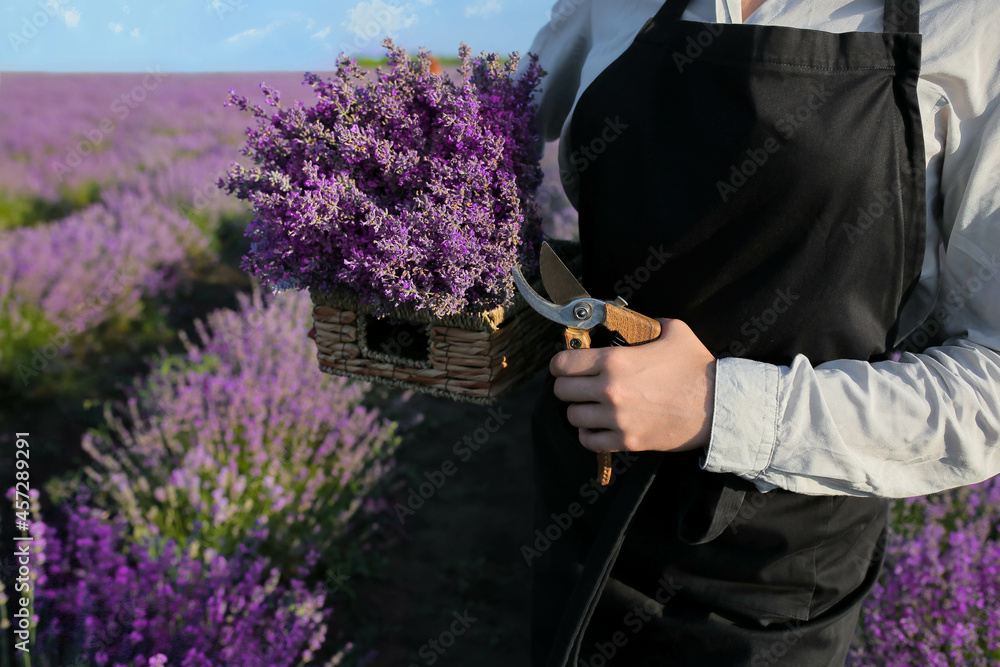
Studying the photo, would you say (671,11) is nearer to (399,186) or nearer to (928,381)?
(399,186)

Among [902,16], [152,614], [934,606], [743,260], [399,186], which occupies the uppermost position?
[902,16]

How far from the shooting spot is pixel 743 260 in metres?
1.00

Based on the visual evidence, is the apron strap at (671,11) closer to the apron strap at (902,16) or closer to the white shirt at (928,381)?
the white shirt at (928,381)

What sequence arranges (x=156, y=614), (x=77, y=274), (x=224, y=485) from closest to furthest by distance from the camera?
(x=156, y=614) → (x=224, y=485) → (x=77, y=274)

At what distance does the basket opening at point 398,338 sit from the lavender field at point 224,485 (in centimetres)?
43

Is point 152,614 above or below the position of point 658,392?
below

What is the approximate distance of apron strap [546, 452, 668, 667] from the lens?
105 centimetres

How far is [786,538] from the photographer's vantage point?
107cm

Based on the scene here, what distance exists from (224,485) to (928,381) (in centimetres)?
228

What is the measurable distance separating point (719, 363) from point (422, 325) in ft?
2.33

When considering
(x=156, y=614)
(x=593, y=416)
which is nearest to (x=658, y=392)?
(x=593, y=416)

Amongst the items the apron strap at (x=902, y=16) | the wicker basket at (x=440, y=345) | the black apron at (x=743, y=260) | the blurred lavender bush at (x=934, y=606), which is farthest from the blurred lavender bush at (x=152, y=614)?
the apron strap at (x=902, y=16)

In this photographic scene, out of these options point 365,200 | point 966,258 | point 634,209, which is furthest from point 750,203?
point 365,200

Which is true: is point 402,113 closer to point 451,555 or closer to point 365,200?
point 365,200
